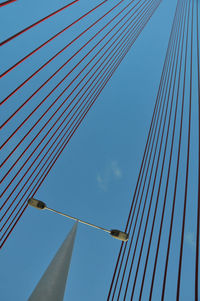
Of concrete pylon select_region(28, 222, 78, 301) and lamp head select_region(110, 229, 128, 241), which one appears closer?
concrete pylon select_region(28, 222, 78, 301)

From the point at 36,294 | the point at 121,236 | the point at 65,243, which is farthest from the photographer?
the point at 121,236

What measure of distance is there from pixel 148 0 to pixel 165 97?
35.8 ft

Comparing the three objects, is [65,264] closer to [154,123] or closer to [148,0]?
[154,123]

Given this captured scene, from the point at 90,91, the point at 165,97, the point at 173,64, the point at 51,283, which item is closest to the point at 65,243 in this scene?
the point at 51,283

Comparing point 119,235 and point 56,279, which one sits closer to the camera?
point 56,279

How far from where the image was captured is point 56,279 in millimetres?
4082

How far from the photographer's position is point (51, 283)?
3.95 meters

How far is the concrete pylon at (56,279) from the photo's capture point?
12.2 ft

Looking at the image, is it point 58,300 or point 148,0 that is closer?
point 58,300

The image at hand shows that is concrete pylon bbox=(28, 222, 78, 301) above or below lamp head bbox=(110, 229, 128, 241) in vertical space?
below

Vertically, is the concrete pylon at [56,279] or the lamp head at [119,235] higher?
the lamp head at [119,235]

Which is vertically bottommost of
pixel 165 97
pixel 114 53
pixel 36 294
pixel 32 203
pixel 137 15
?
pixel 36 294

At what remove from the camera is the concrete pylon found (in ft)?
12.2

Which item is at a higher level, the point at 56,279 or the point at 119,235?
the point at 119,235
